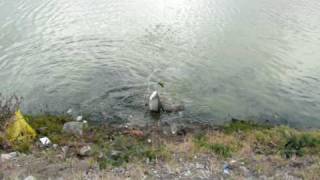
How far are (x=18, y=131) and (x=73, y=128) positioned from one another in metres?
1.65

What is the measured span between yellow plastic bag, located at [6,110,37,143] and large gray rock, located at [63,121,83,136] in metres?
1.11

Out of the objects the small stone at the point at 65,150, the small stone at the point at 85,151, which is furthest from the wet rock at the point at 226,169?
the small stone at the point at 65,150

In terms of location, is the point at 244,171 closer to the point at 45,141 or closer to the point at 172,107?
the point at 45,141

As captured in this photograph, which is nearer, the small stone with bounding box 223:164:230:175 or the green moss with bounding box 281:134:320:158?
the small stone with bounding box 223:164:230:175

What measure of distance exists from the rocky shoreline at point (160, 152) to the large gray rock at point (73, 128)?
0.09 ft

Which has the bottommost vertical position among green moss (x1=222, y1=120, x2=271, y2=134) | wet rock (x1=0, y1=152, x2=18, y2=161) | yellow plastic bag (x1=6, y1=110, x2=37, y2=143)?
green moss (x1=222, y1=120, x2=271, y2=134)

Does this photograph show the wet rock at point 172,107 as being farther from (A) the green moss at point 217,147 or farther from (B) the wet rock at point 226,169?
(B) the wet rock at point 226,169

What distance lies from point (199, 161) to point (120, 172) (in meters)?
1.94

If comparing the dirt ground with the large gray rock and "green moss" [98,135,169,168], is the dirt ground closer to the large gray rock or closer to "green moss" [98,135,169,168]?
"green moss" [98,135,169,168]

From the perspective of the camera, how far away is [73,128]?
470 inches

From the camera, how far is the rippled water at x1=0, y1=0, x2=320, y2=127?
14.7 metres

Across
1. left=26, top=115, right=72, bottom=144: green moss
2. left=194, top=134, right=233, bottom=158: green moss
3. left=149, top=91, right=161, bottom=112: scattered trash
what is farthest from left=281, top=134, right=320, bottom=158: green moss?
left=26, top=115, right=72, bottom=144: green moss

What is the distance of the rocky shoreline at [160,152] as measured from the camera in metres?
8.83

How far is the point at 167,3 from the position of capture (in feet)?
82.5
